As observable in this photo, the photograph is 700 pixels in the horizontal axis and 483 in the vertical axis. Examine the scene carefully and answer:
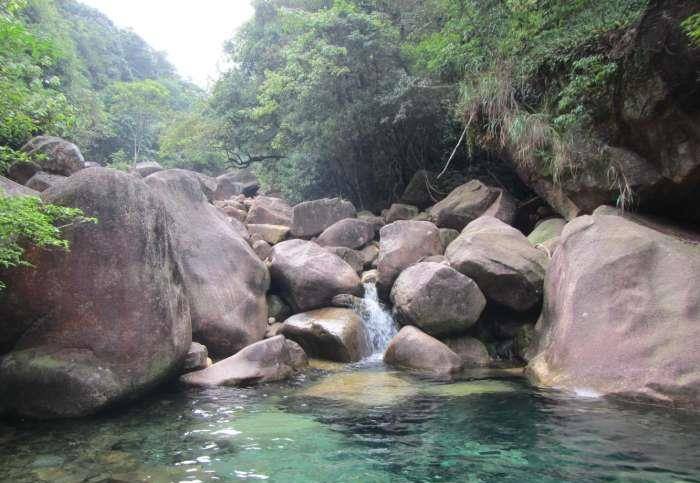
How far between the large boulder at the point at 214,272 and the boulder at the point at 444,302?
2972 mm

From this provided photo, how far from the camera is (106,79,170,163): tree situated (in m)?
37.9

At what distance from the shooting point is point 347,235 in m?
14.2

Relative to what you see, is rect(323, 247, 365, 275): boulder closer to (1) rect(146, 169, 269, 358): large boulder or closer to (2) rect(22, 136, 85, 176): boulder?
(1) rect(146, 169, 269, 358): large boulder

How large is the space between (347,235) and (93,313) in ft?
28.2

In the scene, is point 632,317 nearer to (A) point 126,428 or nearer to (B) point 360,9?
(A) point 126,428

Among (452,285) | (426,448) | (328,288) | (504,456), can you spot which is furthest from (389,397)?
(328,288)

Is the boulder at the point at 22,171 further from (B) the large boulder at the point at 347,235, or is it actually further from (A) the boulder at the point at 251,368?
(A) the boulder at the point at 251,368

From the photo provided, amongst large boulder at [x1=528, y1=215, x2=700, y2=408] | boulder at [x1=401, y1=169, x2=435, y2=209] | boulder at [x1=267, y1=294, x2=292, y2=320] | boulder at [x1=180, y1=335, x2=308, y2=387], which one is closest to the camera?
large boulder at [x1=528, y1=215, x2=700, y2=408]

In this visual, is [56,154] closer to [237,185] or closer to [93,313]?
[93,313]

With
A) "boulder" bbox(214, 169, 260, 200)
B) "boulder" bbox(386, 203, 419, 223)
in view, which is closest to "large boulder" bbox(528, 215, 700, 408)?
"boulder" bbox(386, 203, 419, 223)

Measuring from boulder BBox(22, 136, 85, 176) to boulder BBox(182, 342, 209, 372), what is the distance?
7595mm

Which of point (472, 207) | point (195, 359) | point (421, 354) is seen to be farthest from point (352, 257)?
point (195, 359)

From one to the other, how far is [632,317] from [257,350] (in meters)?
5.31

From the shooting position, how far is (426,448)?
4.96m
